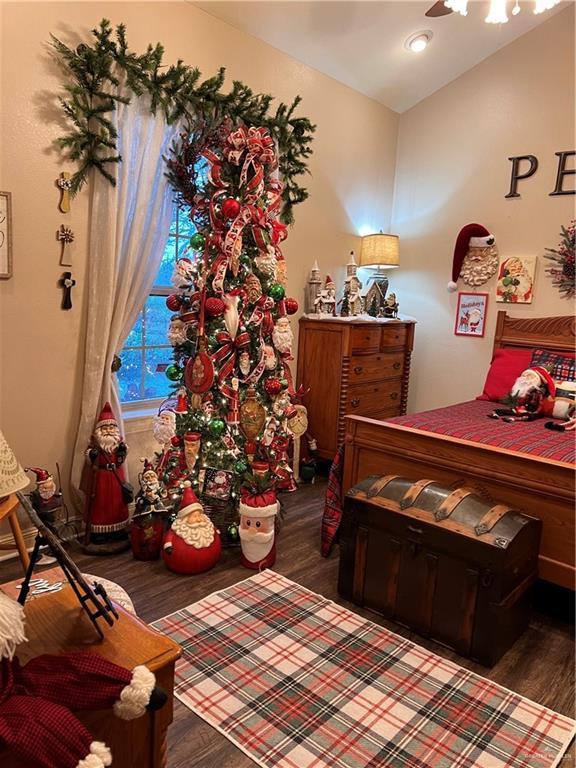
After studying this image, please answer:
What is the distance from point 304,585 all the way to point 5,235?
7.44 ft

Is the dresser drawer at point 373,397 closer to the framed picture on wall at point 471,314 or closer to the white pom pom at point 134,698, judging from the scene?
the framed picture on wall at point 471,314

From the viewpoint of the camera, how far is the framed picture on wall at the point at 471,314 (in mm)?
4562

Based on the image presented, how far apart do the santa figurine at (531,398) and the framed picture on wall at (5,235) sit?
2.80 metres

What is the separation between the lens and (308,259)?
4336mm

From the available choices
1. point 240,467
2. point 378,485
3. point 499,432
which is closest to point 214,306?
point 240,467

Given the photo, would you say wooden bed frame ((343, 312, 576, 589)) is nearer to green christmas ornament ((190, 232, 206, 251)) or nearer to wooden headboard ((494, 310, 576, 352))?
green christmas ornament ((190, 232, 206, 251))

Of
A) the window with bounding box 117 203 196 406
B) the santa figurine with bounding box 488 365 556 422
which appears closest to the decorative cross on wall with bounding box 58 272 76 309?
the window with bounding box 117 203 196 406

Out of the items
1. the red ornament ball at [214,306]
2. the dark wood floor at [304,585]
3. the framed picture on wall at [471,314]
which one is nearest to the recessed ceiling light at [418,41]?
the framed picture on wall at [471,314]

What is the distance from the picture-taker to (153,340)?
363 cm

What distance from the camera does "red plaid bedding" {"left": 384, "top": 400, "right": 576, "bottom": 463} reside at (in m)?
2.58

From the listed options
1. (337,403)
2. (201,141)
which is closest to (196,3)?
(201,141)

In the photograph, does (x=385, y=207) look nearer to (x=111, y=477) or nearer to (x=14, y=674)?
(x=111, y=477)

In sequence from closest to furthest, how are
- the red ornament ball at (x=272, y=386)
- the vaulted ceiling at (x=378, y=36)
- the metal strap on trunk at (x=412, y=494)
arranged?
the metal strap on trunk at (x=412, y=494)
the red ornament ball at (x=272, y=386)
the vaulted ceiling at (x=378, y=36)

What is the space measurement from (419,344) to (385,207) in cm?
130
